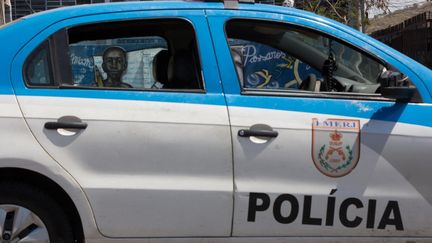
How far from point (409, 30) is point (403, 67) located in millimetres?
7976

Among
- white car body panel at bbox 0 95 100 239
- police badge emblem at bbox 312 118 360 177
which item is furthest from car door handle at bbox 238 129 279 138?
white car body panel at bbox 0 95 100 239

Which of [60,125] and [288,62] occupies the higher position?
[288,62]

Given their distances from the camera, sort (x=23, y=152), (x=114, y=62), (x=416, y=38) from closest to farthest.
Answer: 1. (x=23, y=152)
2. (x=114, y=62)
3. (x=416, y=38)

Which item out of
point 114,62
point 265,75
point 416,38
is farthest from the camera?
point 416,38

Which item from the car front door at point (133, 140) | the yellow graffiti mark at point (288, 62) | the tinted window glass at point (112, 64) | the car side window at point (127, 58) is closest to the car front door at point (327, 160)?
the car front door at point (133, 140)

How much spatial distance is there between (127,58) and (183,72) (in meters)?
0.37

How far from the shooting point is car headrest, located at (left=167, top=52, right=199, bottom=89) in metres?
3.29

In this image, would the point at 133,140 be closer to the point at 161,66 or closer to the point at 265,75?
the point at 161,66

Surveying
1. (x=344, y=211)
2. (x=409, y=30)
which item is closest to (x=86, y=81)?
(x=344, y=211)

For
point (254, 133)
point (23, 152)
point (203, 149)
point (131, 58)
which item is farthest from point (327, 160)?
point (23, 152)

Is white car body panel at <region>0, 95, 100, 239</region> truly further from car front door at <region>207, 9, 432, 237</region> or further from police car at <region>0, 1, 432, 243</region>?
car front door at <region>207, 9, 432, 237</region>

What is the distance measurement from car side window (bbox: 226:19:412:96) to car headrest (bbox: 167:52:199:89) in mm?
258

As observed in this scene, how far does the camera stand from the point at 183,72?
11.0ft

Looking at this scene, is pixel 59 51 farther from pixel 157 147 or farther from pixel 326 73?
pixel 326 73
